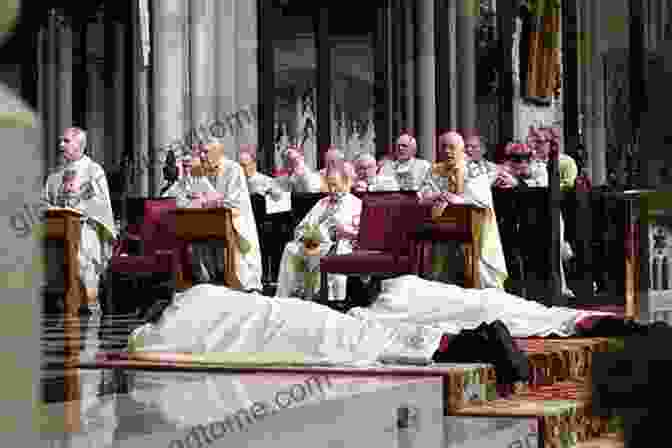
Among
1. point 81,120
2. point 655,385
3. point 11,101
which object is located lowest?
point 655,385

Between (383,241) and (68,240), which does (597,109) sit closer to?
(383,241)

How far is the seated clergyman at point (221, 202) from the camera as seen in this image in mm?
12414

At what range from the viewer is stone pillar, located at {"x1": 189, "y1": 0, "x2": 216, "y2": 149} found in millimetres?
17422

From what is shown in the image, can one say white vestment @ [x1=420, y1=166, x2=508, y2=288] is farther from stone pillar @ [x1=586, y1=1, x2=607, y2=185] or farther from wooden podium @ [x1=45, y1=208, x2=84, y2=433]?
stone pillar @ [x1=586, y1=1, x2=607, y2=185]

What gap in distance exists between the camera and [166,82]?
679 inches

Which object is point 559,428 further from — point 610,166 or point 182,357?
point 610,166

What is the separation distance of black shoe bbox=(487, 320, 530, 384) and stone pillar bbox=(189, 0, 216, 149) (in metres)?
11.9

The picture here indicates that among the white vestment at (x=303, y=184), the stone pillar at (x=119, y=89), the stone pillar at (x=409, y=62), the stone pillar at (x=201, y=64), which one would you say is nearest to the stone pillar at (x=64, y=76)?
the stone pillar at (x=119, y=89)

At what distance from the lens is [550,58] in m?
18.0

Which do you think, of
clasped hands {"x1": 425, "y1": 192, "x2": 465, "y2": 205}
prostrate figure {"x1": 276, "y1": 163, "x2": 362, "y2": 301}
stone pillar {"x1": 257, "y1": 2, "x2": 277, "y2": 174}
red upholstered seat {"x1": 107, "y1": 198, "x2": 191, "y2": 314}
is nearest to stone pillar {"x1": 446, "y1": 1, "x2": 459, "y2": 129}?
stone pillar {"x1": 257, "y1": 2, "x2": 277, "y2": 174}

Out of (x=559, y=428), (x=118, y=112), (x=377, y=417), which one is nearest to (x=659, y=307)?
(x=559, y=428)

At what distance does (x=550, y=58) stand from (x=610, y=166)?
21.7 ft

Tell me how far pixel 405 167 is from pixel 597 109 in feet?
33.4

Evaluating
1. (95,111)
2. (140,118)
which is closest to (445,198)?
(140,118)
